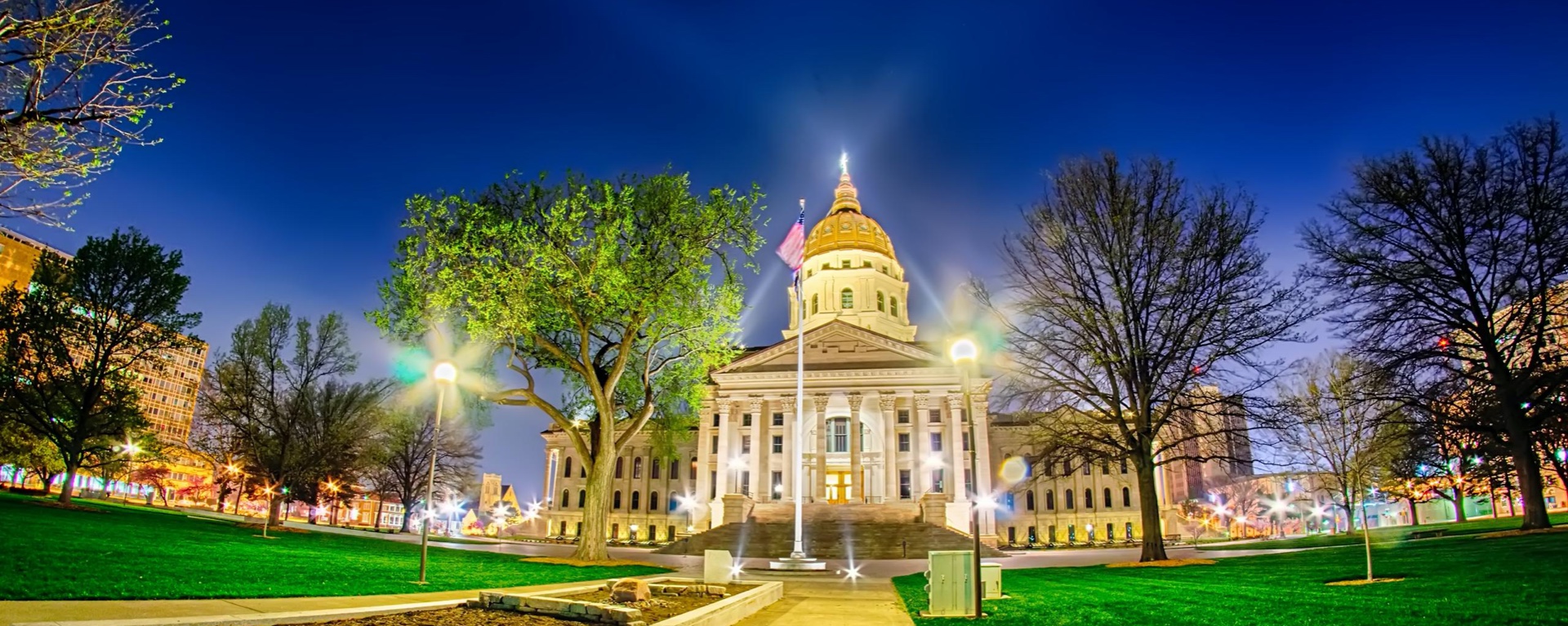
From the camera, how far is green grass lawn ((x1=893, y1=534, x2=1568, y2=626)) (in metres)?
9.88

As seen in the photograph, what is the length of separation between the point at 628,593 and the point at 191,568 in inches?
295

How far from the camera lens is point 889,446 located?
60.2 metres

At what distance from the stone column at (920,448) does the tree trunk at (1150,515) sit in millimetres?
34285

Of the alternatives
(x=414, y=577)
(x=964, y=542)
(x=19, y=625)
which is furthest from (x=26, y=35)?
(x=964, y=542)

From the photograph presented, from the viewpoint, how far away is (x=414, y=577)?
603 inches

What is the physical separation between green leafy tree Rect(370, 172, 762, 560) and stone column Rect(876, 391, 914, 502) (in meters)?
33.8

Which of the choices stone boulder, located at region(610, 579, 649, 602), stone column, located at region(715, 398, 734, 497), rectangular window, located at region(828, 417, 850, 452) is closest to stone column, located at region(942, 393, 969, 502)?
rectangular window, located at region(828, 417, 850, 452)

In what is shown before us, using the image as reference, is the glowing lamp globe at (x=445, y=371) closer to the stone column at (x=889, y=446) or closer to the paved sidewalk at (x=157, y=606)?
the paved sidewalk at (x=157, y=606)

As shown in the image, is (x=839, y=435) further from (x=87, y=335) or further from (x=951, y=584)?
(x=951, y=584)

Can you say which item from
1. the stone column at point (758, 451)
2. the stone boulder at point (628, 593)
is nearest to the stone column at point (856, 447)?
the stone column at point (758, 451)

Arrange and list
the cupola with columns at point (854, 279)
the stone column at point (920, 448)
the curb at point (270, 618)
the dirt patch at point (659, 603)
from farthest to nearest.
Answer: the cupola with columns at point (854, 279), the stone column at point (920, 448), the dirt patch at point (659, 603), the curb at point (270, 618)

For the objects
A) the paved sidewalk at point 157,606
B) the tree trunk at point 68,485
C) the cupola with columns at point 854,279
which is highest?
the cupola with columns at point 854,279

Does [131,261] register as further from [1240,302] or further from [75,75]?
[1240,302]

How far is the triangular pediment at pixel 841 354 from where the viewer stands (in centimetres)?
6144
